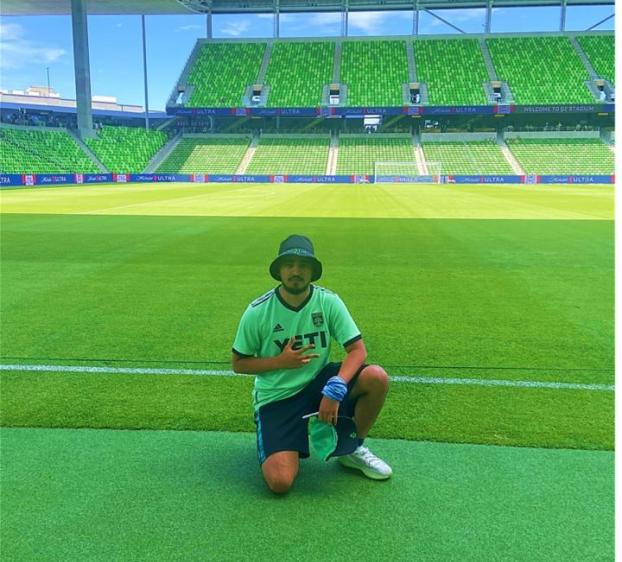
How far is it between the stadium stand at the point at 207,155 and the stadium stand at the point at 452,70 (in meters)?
22.7

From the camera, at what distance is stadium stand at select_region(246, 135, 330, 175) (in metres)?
61.7

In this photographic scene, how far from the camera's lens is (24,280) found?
33.5 ft

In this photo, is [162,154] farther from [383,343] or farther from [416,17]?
[383,343]

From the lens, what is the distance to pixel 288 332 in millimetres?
3953

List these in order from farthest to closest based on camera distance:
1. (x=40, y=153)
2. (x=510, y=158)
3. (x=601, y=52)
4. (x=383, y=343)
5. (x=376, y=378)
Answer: (x=601, y=52) < (x=510, y=158) < (x=40, y=153) < (x=383, y=343) < (x=376, y=378)

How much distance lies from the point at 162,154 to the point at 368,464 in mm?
66767

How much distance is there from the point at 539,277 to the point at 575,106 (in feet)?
192

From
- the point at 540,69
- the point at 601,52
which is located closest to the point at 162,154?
the point at 540,69

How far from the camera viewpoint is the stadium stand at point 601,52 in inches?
2556

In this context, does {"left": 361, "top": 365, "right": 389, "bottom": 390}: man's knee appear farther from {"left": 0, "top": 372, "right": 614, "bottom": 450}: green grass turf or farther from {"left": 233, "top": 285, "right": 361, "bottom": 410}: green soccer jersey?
{"left": 0, "top": 372, "right": 614, "bottom": 450}: green grass turf

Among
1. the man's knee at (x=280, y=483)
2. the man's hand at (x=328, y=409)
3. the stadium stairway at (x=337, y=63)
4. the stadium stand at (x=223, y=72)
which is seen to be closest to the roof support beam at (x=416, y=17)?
the stadium stairway at (x=337, y=63)

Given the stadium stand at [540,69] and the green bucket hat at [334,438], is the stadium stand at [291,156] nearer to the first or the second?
the stadium stand at [540,69]

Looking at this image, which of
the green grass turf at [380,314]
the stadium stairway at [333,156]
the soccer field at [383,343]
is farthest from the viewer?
the stadium stairway at [333,156]

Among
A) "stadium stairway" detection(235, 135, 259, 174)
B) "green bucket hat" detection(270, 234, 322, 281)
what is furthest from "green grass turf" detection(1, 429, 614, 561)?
"stadium stairway" detection(235, 135, 259, 174)
